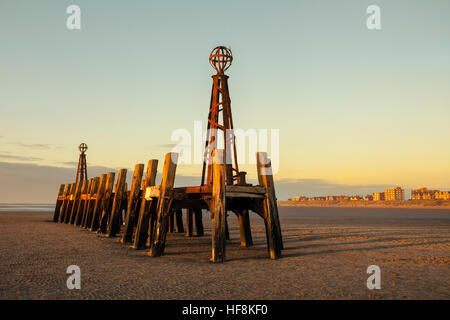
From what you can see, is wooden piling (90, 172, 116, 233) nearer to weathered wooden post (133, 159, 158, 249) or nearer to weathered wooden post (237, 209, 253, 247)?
weathered wooden post (133, 159, 158, 249)

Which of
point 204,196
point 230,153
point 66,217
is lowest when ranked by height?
point 66,217

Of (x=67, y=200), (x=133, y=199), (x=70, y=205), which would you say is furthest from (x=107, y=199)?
(x=67, y=200)

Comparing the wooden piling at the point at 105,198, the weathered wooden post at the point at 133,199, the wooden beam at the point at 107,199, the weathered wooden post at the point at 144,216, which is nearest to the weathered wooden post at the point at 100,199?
the wooden piling at the point at 105,198

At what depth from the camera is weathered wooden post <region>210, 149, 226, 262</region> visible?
9336 millimetres

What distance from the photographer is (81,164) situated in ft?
110

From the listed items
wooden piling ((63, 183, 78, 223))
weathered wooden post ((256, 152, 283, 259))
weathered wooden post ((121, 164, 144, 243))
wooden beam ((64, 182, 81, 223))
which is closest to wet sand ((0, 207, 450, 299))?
weathered wooden post ((256, 152, 283, 259))

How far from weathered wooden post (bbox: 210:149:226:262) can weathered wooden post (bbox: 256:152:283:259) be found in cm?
141

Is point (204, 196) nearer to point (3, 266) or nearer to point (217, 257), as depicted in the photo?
point (217, 257)

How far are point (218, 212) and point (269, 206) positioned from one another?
162 centimetres

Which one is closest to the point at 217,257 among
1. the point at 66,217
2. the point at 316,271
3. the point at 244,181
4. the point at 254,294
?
the point at 316,271

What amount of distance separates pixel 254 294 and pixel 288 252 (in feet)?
17.3

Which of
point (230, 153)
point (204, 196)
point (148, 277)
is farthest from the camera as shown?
point (230, 153)

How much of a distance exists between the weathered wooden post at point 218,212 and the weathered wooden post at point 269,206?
1.41m

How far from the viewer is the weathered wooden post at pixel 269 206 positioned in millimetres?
10078
